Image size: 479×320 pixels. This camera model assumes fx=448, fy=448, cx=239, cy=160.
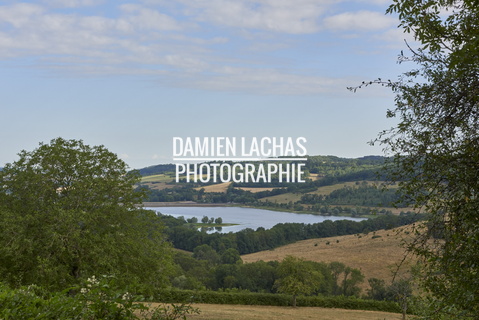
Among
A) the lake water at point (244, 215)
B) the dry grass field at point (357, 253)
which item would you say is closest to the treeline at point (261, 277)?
the dry grass field at point (357, 253)

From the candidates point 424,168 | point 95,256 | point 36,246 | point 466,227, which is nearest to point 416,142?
point 424,168

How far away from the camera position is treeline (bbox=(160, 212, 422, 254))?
8162 cm

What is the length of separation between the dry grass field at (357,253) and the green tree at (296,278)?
16526mm

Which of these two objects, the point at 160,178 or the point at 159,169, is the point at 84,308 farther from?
the point at 159,169

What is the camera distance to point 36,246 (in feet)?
54.0

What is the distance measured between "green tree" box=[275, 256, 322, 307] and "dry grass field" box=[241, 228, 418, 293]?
16.5 meters

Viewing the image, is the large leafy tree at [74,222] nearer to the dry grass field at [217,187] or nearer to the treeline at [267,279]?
the treeline at [267,279]

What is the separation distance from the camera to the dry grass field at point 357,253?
6116 centimetres

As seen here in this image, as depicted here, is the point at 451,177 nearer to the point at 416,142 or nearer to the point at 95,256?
the point at 416,142

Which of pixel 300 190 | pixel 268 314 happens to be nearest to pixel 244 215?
pixel 300 190

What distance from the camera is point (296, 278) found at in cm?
3678

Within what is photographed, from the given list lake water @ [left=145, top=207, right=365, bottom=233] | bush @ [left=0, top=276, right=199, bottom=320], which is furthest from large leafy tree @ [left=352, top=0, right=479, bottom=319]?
lake water @ [left=145, top=207, right=365, bottom=233]

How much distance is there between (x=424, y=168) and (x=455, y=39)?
199cm

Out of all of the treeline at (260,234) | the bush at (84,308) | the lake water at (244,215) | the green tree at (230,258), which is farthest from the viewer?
the lake water at (244,215)
